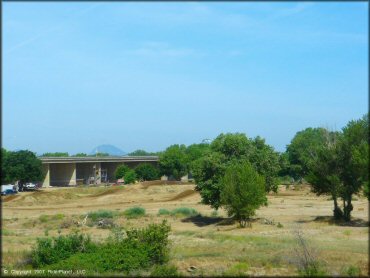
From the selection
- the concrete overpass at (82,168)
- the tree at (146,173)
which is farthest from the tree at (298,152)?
the concrete overpass at (82,168)

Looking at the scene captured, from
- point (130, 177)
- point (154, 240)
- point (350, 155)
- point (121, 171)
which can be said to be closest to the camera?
point (154, 240)

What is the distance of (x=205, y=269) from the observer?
22594 millimetres

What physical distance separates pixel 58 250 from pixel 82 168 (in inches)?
3862

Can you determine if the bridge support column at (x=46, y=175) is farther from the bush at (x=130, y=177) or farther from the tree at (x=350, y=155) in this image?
the tree at (x=350, y=155)

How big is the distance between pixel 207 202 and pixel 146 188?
1718 inches

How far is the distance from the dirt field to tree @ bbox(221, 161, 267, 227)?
5.63ft

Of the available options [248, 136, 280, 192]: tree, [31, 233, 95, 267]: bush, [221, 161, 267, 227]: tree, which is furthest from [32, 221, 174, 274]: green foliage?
[248, 136, 280, 192]: tree

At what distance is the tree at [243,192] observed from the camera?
41.0 meters

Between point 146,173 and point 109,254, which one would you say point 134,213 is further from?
point 146,173

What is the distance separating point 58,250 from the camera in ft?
85.4

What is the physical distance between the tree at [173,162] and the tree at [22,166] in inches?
1216

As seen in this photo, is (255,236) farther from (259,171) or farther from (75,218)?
(75,218)

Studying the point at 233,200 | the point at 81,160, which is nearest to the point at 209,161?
the point at 233,200

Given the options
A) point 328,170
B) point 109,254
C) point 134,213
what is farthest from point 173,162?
point 109,254
